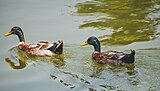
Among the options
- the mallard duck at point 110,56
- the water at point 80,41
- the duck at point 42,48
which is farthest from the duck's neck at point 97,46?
the duck at point 42,48

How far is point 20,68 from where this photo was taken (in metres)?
11.2

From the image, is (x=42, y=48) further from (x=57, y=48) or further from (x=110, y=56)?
(x=110, y=56)

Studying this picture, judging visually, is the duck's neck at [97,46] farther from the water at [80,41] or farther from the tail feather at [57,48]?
the tail feather at [57,48]

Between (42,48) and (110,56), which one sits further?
(42,48)

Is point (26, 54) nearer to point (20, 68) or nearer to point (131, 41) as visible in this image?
point (20, 68)

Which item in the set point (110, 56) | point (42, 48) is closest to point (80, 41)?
point (42, 48)

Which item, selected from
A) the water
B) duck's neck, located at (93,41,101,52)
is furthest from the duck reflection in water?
duck's neck, located at (93,41,101,52)

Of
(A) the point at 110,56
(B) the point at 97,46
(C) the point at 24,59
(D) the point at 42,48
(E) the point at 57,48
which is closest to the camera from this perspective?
(A) the point at 110,56

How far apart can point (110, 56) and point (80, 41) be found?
226cm

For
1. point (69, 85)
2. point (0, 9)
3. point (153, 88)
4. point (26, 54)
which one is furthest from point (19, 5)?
point (153, 88)

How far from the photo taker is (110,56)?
34.2ft

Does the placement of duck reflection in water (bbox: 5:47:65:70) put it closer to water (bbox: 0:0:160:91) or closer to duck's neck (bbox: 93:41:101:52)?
water (bbox: 0:0:160:91)

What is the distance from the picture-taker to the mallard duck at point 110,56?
9914 millimetres

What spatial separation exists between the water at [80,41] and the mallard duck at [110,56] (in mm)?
160
